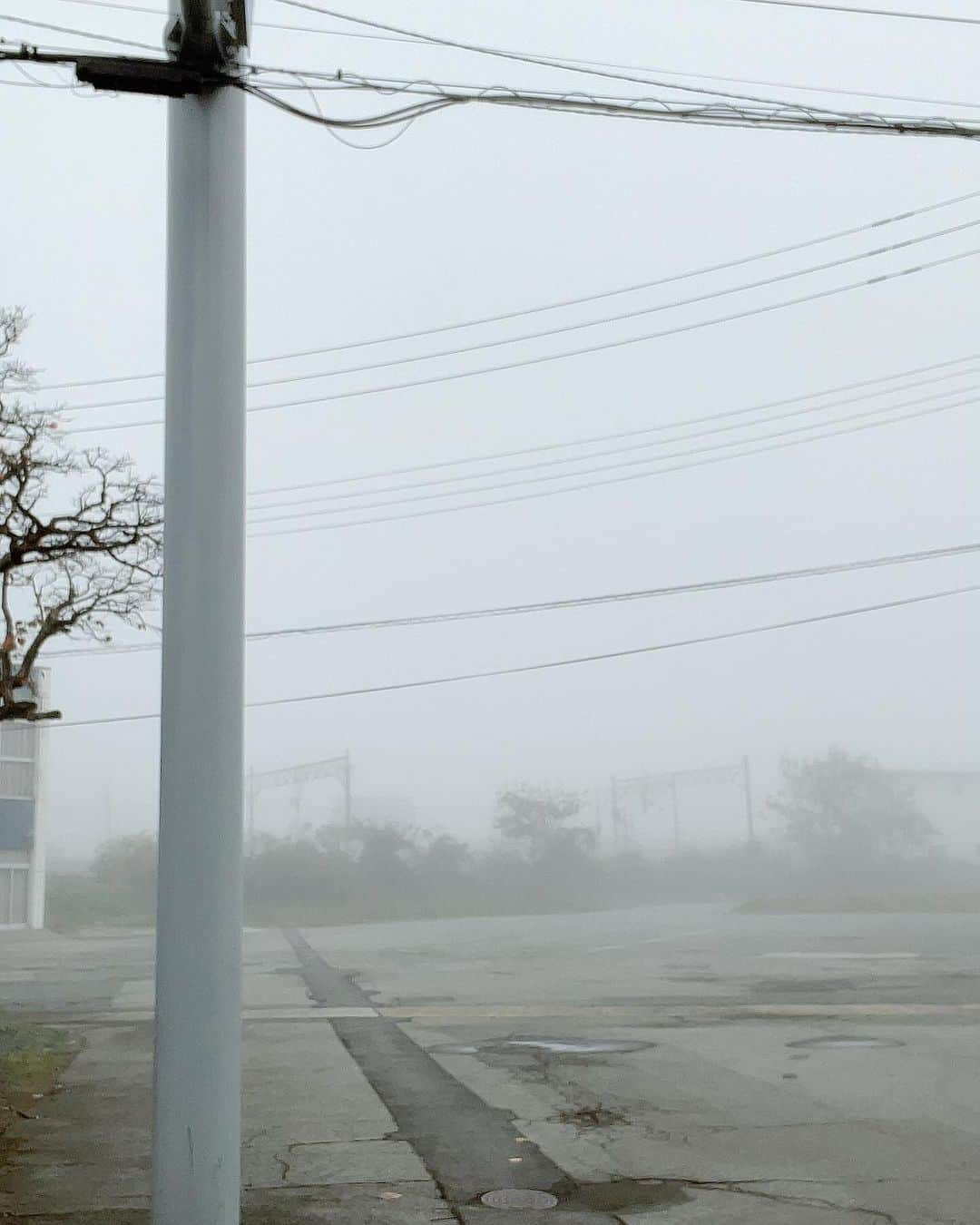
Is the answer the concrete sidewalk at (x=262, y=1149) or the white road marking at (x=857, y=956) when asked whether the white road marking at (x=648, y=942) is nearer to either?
the white road marking at (x=857, y=956)

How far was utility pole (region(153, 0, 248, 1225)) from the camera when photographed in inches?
189

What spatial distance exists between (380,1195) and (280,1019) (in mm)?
11169

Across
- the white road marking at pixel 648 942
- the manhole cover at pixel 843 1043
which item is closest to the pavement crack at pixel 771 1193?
the manhole cover at pixel 843 1043

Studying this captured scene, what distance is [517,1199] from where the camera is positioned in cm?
779

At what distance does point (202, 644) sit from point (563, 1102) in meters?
7.69

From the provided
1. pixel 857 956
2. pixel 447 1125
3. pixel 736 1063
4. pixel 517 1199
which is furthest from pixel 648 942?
pixel 517 1199

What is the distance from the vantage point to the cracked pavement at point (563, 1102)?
25.7 ft

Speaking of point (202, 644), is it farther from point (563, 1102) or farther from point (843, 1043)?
point (843, 1043)

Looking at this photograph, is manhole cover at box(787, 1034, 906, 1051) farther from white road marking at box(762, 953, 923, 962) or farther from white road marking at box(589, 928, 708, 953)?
white road marking at box(589, 928, 708, 953)

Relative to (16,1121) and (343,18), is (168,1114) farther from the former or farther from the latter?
(343,18)

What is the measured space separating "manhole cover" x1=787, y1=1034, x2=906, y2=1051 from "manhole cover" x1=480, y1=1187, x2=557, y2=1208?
767 centimetres

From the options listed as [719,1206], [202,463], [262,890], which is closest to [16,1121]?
[719,1206]

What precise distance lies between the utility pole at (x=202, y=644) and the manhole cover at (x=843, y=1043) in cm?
1131

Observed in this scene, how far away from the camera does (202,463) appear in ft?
16.4
